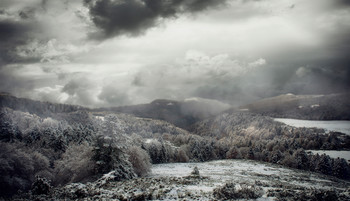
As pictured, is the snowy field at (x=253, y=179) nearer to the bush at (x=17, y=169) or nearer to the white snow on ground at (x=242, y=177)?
the white snow on ground at (x=242, y=177)

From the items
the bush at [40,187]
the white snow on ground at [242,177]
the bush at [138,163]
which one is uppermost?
the bush at [40,187]

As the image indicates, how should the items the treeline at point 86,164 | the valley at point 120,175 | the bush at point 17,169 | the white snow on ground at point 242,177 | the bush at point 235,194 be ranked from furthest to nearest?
the bush at point 17,169 → the treeline at point 86,164 → the white snow on ground at point 242,177 → the valley at point 120,175 → the bush at point 235,194

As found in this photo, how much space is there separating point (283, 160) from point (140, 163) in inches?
3055

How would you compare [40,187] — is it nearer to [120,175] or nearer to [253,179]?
[120,175]

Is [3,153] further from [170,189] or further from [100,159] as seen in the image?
[170,189]


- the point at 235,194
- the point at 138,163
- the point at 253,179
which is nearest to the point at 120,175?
the point at 138,163

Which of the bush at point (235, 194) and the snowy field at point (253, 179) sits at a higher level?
the bush at point (235, 194)

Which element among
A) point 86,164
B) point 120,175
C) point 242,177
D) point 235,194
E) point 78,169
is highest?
point 235,194

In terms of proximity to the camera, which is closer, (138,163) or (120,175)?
(120,175)

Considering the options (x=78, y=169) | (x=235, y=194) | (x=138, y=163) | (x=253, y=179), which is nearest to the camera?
(x=235, y=194)

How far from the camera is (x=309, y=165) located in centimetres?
8569

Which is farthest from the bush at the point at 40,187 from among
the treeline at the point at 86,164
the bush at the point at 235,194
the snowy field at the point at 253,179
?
the bush at the point at 235,194

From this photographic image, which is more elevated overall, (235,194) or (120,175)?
(235,194)

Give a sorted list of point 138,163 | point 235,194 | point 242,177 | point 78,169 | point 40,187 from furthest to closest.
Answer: point 138,163 → point 242,177 → point 78,169 → point 40,187 → point 235,194
